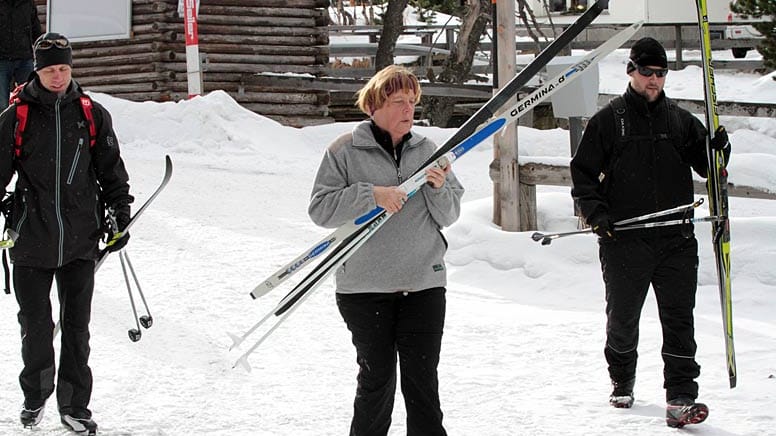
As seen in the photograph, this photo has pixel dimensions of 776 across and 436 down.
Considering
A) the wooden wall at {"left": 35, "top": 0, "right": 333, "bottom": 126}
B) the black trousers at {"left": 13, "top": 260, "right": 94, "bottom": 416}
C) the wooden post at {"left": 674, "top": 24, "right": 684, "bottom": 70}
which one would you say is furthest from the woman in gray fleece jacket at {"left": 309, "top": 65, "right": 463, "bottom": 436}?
the wooden post at {"left": 674, "top": 24, "right": 684, "bottom": 70}

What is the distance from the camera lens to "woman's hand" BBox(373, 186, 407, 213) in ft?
13.4

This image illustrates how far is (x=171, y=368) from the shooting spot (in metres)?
6.21

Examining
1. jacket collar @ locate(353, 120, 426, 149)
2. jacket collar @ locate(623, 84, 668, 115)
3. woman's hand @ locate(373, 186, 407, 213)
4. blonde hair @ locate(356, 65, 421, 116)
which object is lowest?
woman's hand @ locate(373, 186, 407, 213)

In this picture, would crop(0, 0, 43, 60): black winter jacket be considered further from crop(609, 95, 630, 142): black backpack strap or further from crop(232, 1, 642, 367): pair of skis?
crop(609, 95, 630, 142): black backpack strap

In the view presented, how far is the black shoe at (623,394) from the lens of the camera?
17.1 feet

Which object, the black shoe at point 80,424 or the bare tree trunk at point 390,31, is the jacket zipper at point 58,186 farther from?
the bare tree trunk at point 390,31

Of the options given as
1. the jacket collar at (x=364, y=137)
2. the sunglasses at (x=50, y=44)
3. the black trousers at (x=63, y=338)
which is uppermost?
the sunglasses at (x=50, y=44)

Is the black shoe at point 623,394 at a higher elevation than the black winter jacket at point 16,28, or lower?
lower

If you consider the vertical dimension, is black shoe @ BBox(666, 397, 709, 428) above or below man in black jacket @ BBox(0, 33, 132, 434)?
below

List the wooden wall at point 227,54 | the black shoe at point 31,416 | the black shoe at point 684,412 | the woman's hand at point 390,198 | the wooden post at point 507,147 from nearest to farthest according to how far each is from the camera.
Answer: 1. the woman's hand at point 390,198
2. the black shoe at point 684,412
3. the black shoe at point 31,416
4. the wooden post at point 507,147
5. the wooden wall at point 227,54

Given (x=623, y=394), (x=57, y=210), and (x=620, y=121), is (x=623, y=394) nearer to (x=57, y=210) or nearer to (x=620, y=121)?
(x=620, y=121)

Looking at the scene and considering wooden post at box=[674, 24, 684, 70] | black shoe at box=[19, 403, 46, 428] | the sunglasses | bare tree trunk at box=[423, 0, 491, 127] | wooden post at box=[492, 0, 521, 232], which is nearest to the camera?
the sunglasses

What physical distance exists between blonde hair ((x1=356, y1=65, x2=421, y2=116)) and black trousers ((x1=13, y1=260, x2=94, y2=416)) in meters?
1.66

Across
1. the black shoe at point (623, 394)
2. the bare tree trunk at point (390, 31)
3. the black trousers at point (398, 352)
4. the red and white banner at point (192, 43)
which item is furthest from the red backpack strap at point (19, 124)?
the bare tree trunk at point (390, 31)
